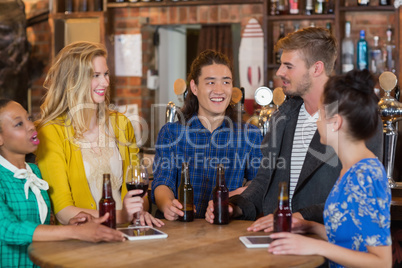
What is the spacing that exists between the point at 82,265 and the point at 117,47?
4.13m

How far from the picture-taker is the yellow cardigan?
2262mm

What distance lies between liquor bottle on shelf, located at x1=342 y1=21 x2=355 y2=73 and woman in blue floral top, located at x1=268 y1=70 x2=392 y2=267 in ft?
10.4

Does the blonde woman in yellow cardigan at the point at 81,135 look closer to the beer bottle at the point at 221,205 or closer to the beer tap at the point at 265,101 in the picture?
the beer bottle at the point at 221,205

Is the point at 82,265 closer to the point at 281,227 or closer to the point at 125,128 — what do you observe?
the point at 281,227

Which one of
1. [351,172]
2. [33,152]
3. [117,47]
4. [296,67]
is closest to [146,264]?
[351,172]

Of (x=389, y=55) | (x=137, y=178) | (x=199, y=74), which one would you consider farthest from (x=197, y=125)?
(x=389, y=55)

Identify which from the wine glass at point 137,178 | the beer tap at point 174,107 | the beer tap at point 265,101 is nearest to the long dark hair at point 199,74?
the beer tap at point 174,107

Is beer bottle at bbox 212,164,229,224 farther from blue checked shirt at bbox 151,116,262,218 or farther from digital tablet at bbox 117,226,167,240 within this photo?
blue checked shirt at bbox 151,116,262,218

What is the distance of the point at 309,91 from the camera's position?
2.51 metres

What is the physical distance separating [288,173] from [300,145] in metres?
0.14

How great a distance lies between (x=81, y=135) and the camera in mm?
2432

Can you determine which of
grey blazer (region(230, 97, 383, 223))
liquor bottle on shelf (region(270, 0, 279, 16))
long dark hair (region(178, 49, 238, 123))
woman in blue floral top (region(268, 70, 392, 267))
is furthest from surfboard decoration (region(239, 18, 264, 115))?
woman in blue floral top (region(268, 70, 392, 267))

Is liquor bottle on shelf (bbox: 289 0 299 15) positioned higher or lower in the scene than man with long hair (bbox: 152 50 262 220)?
higher

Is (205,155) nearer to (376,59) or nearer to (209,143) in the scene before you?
(209,143)
